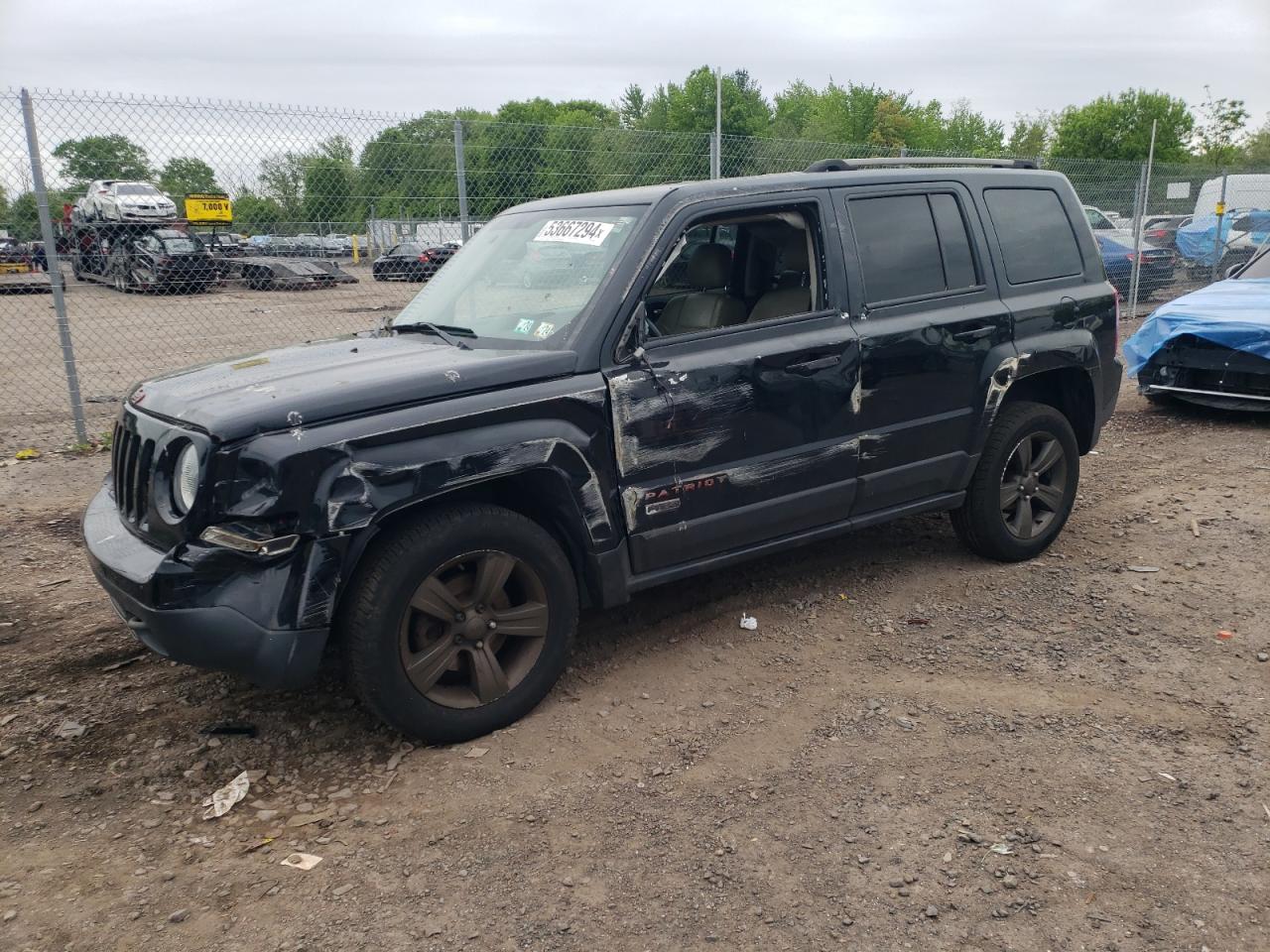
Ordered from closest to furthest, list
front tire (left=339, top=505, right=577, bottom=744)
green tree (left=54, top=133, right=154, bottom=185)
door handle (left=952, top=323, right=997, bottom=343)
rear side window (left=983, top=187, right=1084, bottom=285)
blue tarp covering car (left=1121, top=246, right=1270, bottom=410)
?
front tire (left=339, top=505, right=577, bottom=744) < door handle (left=952, top=323, right=997, bottom=343) < rear side window (left=983, top=187, right=1084, bottom=285) < green tree (left=54, top=133, right=154, bottom=185) < blue tarp covering car (left=1121, top=246, right=1270, bottom=410)

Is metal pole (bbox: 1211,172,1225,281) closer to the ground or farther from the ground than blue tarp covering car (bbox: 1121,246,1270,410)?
farther from the ground

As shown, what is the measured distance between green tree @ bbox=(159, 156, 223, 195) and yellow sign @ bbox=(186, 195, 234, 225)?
107 mm

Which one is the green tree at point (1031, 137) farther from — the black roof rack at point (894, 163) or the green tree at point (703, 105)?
the black roof rack at point (894, 163)

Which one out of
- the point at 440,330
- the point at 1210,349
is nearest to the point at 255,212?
the point at 440,330

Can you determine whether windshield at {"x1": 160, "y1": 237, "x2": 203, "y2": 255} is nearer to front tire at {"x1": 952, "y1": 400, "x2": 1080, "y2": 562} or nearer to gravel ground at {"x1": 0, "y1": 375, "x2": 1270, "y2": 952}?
gravel ground at {"x1": 0, "y1": 375, "x2": 1270, "y2": 952}

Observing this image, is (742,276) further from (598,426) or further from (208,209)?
(208,209)

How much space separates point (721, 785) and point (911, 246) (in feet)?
8.45

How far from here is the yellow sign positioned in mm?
8688

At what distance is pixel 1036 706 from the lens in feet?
11.9

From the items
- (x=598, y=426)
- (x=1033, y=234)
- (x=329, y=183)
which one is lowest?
(x=598, y=426)

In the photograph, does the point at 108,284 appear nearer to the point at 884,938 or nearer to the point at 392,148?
the point at 392,148

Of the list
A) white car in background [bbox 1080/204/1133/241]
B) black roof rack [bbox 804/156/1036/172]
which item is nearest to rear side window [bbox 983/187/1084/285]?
black roof rack [bbox 804/156/1036/172]

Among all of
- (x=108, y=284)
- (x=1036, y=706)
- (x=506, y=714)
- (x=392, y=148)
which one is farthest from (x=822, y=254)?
(x=108, y=284)

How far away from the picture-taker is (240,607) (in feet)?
9.82
